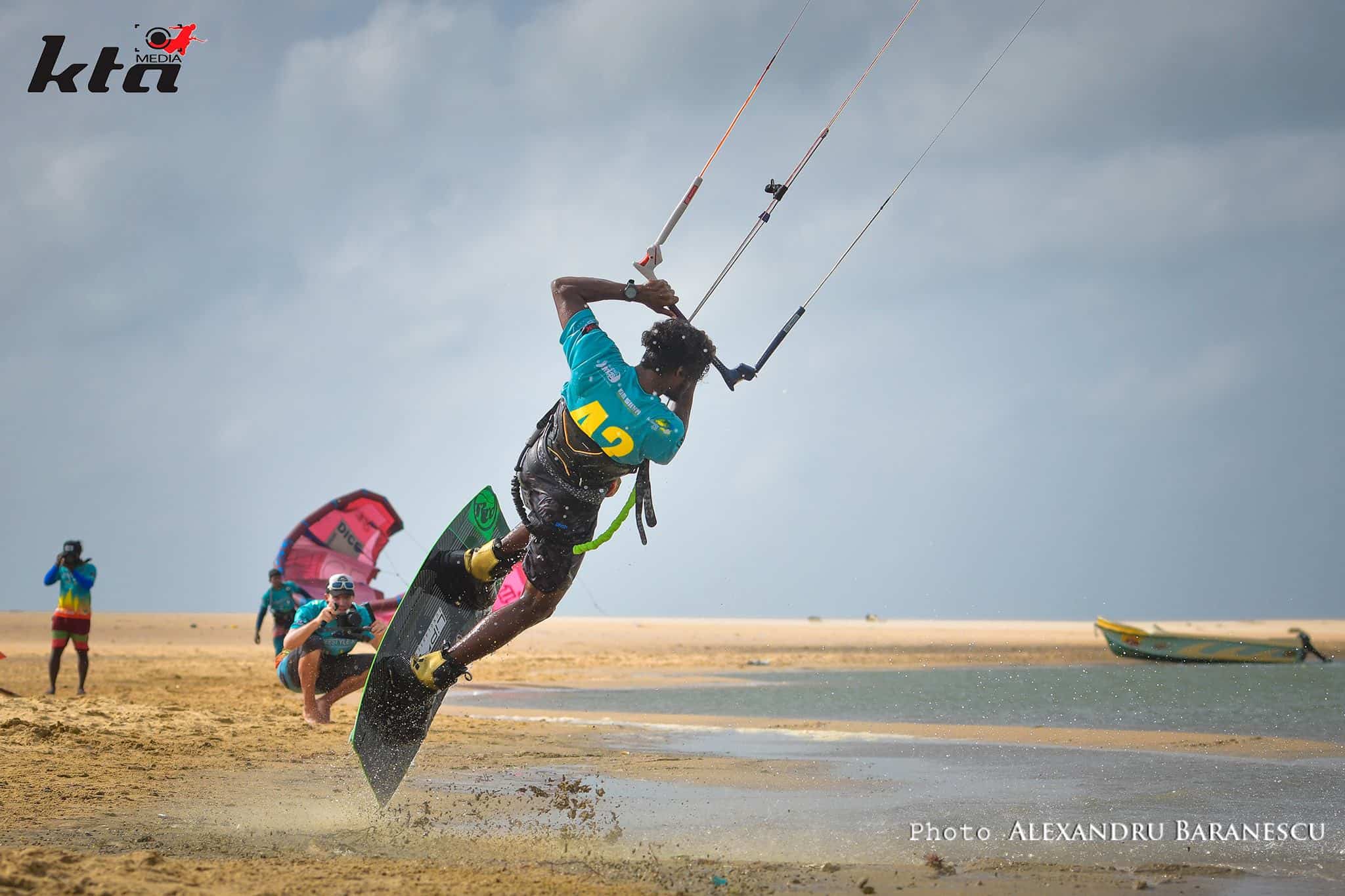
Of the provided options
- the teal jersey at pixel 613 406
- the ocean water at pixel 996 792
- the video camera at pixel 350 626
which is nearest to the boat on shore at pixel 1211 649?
the ocean water at pixel 996 792

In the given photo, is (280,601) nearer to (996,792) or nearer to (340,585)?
(340,585)

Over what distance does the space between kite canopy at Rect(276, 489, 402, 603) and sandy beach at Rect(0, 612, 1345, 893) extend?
11.3 feet

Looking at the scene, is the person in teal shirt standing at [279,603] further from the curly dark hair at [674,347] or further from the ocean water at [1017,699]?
the curly dark hair at [674,347]

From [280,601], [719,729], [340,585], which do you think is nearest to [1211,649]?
[719,729]

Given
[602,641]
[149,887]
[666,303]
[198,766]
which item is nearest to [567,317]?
[666,303]

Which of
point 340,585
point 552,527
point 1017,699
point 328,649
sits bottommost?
point 1017,699

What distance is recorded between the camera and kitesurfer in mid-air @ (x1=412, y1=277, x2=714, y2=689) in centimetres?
529

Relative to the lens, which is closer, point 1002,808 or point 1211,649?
point 1002,808

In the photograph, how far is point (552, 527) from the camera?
5574 mm

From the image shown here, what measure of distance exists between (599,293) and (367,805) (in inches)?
126

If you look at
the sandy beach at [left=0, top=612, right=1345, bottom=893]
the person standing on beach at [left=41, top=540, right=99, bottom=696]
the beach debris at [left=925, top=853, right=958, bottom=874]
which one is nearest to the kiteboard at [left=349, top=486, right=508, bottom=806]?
the sandy beach at [left=0, top=612, right=1345, bottom=893]

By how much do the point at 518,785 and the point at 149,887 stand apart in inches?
135

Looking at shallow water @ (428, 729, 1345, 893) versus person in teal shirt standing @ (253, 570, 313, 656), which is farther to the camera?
person in teal shirt standing @ (253, 570, 313, 656)

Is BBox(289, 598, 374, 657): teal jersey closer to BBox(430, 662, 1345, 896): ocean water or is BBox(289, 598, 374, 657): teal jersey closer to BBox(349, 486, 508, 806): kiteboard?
BBox(430, 662, 1345, 896): ocean water
